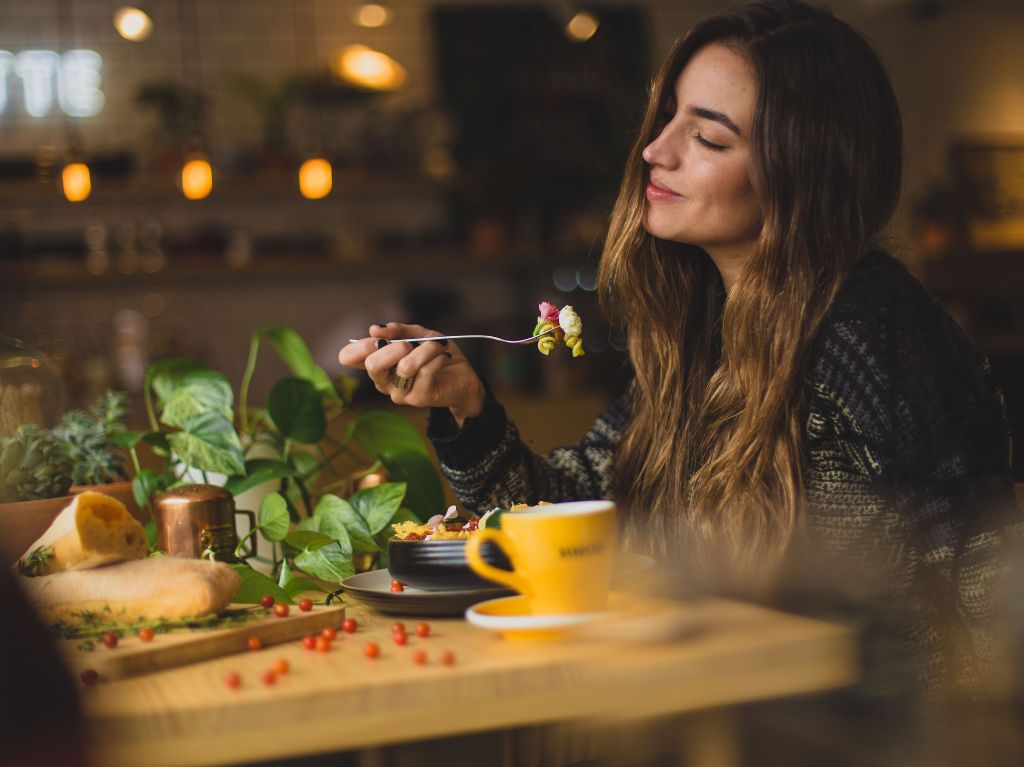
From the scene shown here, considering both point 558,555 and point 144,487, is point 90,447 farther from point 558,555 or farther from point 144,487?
point 558,555

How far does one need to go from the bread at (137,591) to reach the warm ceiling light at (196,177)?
332 centimetres

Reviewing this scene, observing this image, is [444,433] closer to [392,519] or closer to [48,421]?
[392,519]

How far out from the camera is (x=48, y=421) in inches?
55.7

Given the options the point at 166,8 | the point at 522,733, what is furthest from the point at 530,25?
the point at 522,733

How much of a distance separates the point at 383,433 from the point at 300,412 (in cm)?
Answer: 11

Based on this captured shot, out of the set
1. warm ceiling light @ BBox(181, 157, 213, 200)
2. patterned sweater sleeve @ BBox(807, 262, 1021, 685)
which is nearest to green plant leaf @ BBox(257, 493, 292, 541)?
patterned sweater sleeve @ BBox(807, 262, 1021, 685)

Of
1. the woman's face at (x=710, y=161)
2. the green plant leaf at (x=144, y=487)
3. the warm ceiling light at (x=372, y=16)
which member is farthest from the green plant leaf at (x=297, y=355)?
the warm ceiling light at (x=372, y=16)

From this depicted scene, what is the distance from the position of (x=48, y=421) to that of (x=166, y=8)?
160 inches

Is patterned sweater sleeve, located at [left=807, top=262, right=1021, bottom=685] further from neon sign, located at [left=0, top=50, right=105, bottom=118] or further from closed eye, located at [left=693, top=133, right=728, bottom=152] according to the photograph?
neon sign, located at [left=0, top=50, right=105, bottom=118]

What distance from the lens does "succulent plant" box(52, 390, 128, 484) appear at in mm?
1296

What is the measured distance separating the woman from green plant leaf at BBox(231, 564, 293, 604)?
290 mm

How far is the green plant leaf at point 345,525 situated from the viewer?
121 centimetres

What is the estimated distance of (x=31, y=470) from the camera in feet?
3.99

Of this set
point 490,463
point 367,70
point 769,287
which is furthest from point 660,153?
point 367,70
